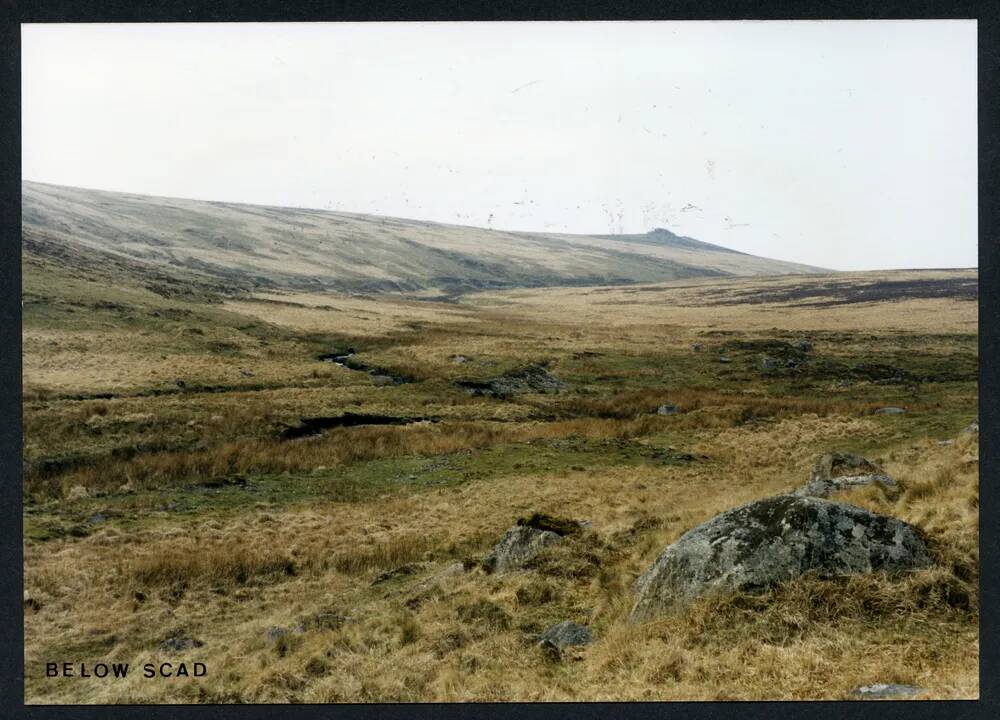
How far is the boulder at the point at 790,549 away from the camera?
8250mm

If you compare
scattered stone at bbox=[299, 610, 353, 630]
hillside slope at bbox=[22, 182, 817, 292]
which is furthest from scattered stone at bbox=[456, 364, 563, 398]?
hillside slope at bbox=[22, 182, 817, 292]

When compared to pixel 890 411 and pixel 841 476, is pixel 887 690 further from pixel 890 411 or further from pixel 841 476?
pixel 890 411

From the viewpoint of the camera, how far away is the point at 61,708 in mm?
9477

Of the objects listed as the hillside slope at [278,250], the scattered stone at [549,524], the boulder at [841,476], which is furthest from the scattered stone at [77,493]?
the hillside slope at [278,250]

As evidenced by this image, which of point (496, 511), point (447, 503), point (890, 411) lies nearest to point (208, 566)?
point (447, 503)

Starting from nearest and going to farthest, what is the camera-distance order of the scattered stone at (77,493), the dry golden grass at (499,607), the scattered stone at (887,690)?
the scattered stone at (887,690) < the dry golden grass at (499,607) < the scattered stone at (77,493)

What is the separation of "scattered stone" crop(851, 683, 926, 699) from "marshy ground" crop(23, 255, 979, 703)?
0.11m

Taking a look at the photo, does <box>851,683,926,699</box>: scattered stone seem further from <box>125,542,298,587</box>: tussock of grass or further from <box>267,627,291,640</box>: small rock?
<box>125,542,298,587</box>: tussock of grass

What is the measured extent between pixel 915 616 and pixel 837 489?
13.2ft

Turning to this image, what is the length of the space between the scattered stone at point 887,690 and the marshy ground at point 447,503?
4.5 inches

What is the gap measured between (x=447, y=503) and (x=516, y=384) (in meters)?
12.6

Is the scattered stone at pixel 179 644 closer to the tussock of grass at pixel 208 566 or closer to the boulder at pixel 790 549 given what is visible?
the tussock of grass at pixel 208 566

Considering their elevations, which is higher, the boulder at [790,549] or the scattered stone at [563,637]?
the boulder at [790,549]

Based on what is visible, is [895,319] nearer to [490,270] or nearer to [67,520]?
[67,520]
